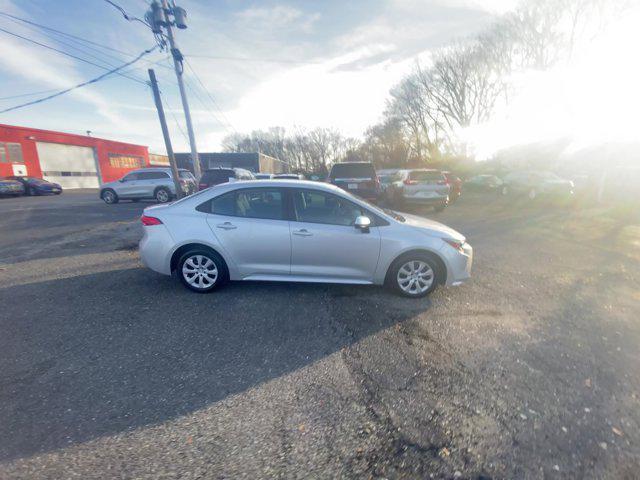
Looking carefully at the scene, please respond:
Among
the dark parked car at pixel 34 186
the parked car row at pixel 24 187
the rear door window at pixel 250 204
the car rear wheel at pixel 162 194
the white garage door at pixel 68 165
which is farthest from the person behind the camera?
the white garage door at pixel 68 165

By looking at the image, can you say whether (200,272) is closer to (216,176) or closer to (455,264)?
(455,264)

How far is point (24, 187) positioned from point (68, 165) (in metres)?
11.6

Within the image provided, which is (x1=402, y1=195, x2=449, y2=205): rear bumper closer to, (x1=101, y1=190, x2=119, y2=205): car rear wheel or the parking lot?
the parking lot

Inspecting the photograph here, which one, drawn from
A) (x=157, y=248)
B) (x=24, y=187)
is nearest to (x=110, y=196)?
(x=24, y=187)

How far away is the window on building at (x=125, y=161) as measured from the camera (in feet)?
126

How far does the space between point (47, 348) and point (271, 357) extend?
2.26m

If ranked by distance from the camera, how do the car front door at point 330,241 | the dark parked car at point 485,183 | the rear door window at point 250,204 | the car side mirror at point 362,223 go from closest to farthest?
the car side mirror at point 362,223 → the car front door at point 330,241 → the rear door window at point 250,204 → the dark parked car at point 485,183

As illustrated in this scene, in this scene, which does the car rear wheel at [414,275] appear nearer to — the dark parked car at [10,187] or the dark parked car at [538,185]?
the dark parked car at [538,185]

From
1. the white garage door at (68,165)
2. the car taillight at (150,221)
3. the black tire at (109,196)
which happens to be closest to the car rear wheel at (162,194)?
the black tire at (109,196)

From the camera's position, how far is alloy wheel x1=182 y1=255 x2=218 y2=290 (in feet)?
13.5

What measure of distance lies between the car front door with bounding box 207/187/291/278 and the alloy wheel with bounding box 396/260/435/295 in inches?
62.1

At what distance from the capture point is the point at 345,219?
4.00 m

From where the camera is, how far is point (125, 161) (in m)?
40.9

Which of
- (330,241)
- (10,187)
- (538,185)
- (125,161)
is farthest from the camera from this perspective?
(125,161)
